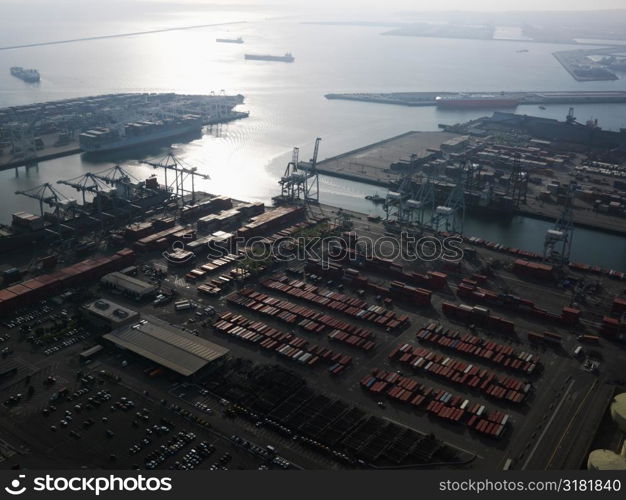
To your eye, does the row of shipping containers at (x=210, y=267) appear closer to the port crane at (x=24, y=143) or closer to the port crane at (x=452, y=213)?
the port crane at (x=452, y=213)

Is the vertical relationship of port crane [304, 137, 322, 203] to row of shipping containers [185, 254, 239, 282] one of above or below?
above

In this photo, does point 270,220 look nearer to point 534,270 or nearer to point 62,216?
point 62,216

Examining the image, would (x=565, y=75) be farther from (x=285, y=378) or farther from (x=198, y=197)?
(x=285, y=378)

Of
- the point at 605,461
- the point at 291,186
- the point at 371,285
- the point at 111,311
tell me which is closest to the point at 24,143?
the point at 291,186

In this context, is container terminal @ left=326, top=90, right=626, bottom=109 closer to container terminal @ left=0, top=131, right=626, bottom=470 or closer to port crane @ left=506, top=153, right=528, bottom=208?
port crane @ left=506, top=153, right=528, bottom=208

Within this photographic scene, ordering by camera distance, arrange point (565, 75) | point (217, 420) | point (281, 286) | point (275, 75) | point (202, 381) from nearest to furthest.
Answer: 1. point (217, 420)
2. point (202, 381)
3. point (281, 286)
4. point (275, 75)
5. point (565, 75)

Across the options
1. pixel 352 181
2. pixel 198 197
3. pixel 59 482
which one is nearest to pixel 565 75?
pixel 352 181

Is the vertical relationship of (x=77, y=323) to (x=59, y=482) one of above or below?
below

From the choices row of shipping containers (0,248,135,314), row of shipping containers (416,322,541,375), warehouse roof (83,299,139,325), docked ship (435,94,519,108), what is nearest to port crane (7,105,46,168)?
row of shipping containers (0,248,135,314)
